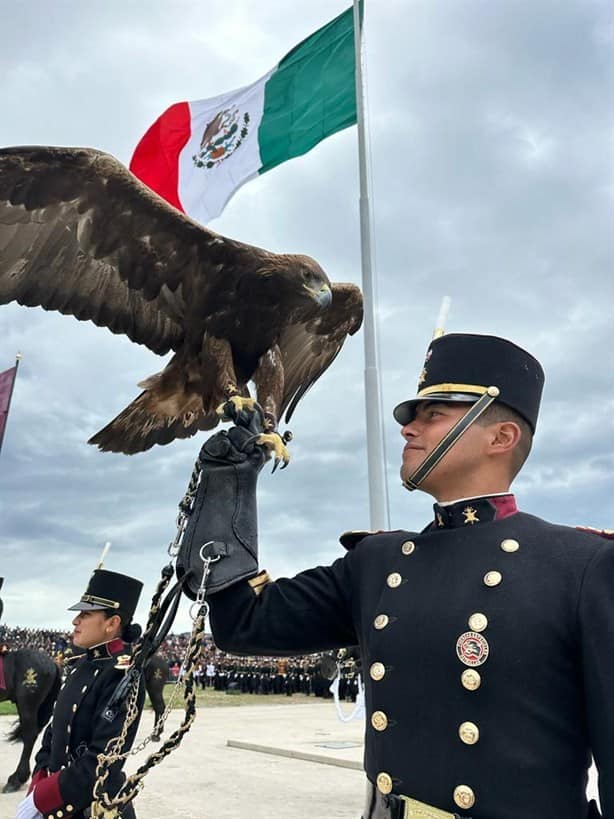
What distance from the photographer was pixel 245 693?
2780 centimetres

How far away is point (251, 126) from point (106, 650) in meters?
6.79

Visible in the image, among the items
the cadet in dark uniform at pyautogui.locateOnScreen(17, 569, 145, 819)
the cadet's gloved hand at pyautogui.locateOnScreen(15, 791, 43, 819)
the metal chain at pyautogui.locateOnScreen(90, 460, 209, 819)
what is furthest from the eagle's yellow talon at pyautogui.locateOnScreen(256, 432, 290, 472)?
the cadet's gloved hand at pyautogui.locateOnScreen(15, 791, 43, 819)

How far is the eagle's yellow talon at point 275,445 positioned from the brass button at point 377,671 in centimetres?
57

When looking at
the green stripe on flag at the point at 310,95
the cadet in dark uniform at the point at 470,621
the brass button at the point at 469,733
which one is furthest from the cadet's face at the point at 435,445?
the green stripe on flag at the point at 310,95

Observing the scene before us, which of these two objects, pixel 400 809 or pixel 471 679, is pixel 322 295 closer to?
pixel 471 679

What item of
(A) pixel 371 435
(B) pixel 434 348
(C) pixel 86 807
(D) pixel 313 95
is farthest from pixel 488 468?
(D) pixel 313 95

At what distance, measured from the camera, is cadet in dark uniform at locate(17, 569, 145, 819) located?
3.32 meters

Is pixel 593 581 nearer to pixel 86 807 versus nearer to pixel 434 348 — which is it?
pixel 434 348

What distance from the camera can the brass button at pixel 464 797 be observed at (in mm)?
1454

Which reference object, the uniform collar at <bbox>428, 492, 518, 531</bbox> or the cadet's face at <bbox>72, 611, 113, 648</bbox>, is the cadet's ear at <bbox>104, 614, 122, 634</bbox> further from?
the uniform collar at <bbox>428, 492, 518, 531</bbox>

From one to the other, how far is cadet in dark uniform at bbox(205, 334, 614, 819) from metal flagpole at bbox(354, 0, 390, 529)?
512 centimetres

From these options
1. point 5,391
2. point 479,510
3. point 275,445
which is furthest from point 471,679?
point 5,391

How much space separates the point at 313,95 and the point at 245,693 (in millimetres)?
23412

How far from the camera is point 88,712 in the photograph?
3.76m
